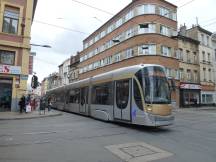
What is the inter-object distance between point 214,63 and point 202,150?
4295 cm

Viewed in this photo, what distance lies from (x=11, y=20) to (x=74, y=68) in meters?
39.3

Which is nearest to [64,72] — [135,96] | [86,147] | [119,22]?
[119,22]

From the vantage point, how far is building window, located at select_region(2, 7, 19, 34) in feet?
77.1

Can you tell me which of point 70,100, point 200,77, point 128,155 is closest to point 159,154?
point 128,155

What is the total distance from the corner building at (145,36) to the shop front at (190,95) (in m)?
1.59

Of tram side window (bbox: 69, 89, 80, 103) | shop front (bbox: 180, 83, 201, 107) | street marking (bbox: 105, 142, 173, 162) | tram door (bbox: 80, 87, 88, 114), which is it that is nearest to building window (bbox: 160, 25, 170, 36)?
shop front (bbox: 180, 83, 201, 107)

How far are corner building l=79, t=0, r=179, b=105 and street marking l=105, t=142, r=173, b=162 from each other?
80.8 ft

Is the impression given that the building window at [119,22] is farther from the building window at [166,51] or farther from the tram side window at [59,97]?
the tram side window at [59,97]

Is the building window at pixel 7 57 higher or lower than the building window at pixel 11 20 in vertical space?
lower

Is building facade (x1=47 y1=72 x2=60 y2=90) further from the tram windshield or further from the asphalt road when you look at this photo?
the asphalt road

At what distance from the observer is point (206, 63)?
4409 cm

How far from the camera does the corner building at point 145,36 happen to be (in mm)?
32781

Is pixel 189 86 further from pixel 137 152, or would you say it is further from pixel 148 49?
pixel 137 152

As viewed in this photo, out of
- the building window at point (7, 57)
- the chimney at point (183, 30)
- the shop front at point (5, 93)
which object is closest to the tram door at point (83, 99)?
the shop front at point (5, 93)
